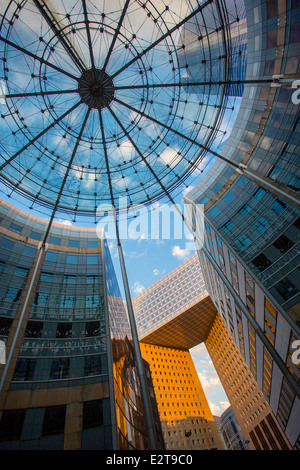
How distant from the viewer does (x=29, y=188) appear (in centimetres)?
2680

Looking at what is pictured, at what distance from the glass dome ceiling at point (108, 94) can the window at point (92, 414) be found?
20254mm

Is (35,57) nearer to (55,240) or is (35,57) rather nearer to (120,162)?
(120,162)

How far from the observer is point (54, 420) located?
18.0 m

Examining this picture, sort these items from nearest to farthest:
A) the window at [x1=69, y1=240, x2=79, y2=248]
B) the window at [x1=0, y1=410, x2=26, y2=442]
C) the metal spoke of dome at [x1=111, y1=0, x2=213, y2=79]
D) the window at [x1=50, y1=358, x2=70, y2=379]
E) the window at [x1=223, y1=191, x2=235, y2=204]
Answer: the window at [x1=0, y1=410, x2=26, y2=442]
the metal spoke of dome at [x1=111, y1=0, x2=213, y2=79]
the window at [x1=50, y1=358, x2=70, y2=379]
the window at [x1=223, y1=191, x2=235, y2=204]
the window at [x1=69, y1=240, x2=79, y2=248]

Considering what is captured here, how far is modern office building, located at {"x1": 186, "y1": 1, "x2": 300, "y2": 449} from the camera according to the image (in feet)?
65.0

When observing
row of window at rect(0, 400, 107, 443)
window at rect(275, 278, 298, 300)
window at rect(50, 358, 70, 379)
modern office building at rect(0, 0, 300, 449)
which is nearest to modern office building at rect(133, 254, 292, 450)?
modern office building at rect(0, 0, 300, 449)

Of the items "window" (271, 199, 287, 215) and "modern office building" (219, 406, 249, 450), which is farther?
"modern office building" (219, 406, 249, 450)

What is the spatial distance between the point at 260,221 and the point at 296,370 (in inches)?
576

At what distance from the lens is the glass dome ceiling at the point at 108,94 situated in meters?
18.8

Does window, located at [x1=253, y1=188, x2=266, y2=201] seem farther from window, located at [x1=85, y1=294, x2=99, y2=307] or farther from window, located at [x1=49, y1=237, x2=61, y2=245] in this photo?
window, located at [x1=49, y1=237, x2=61, y2=245]

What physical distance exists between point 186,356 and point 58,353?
405 feet

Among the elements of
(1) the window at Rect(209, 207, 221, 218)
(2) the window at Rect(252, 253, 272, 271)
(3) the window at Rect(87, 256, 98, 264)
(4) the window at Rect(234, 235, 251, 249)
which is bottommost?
(2) the window at Rect(252, 253, 272, 271)

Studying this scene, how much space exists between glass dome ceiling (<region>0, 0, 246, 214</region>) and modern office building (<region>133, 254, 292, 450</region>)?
8260cm

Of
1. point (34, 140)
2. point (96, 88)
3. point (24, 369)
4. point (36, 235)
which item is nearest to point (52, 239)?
point (36, 235)
